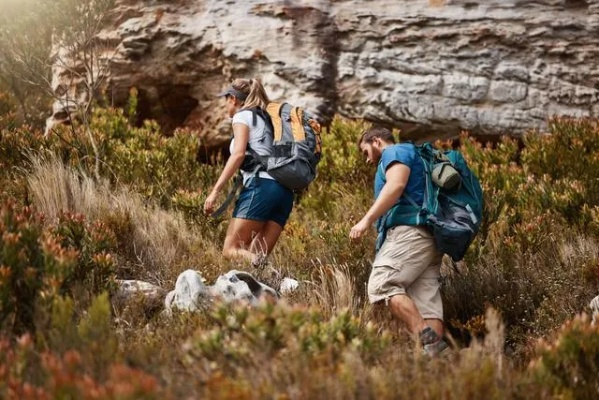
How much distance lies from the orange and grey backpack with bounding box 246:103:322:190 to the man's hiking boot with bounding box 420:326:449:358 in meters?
1.75

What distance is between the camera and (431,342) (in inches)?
199

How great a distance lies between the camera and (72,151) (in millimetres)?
8516

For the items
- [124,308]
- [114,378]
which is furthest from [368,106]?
[114,378]

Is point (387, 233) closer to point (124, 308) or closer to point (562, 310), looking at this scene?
point (562, 310)

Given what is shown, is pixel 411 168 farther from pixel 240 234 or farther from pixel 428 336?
pixel 240 234

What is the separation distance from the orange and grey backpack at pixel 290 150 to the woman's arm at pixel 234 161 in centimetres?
→ 16

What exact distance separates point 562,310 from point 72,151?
17.3 ft

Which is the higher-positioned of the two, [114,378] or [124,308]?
[114,378]

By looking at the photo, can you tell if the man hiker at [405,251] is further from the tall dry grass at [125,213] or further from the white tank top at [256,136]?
the tall dry grass at [125,213]

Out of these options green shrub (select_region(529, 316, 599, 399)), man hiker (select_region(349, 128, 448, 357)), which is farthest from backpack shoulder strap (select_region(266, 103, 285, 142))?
green shrub (select_region(529, 316, 599, 399))

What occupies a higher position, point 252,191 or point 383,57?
point 383,57

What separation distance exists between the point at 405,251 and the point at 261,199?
1.48 metres

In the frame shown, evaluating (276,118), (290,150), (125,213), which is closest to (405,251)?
(290,150)

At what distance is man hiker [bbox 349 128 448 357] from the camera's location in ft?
17.0
